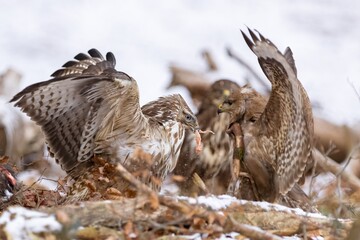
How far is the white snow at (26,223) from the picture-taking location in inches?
212

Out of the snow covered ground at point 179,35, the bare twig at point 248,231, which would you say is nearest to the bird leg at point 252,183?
the bare twig at point 248,231

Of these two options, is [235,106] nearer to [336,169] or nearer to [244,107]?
[244,107]

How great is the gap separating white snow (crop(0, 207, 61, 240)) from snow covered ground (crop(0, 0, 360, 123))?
7.45 meters

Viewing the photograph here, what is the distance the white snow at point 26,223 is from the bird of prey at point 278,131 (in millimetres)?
2290

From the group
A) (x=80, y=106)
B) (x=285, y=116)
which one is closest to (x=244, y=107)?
(x=285, y=116)

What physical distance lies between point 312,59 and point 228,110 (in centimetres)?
689

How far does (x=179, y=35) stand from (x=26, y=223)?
10810 mm

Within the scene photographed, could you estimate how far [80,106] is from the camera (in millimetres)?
7230

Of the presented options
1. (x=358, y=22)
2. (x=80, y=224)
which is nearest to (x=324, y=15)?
(x=358, y=22)

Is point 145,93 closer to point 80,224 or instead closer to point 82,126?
point 82,126

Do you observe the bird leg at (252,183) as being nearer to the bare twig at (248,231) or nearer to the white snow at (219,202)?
the white snow at (219,202)

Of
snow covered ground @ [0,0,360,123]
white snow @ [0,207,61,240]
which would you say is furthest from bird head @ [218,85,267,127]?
snow covered ground @ [0,0,360,123]

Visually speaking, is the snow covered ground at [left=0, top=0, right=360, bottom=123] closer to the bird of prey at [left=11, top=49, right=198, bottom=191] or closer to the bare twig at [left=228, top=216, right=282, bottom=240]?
the bird of prey at [left=11, top=49, right=198, bottom=191]

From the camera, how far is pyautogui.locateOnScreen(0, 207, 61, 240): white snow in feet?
17.7
